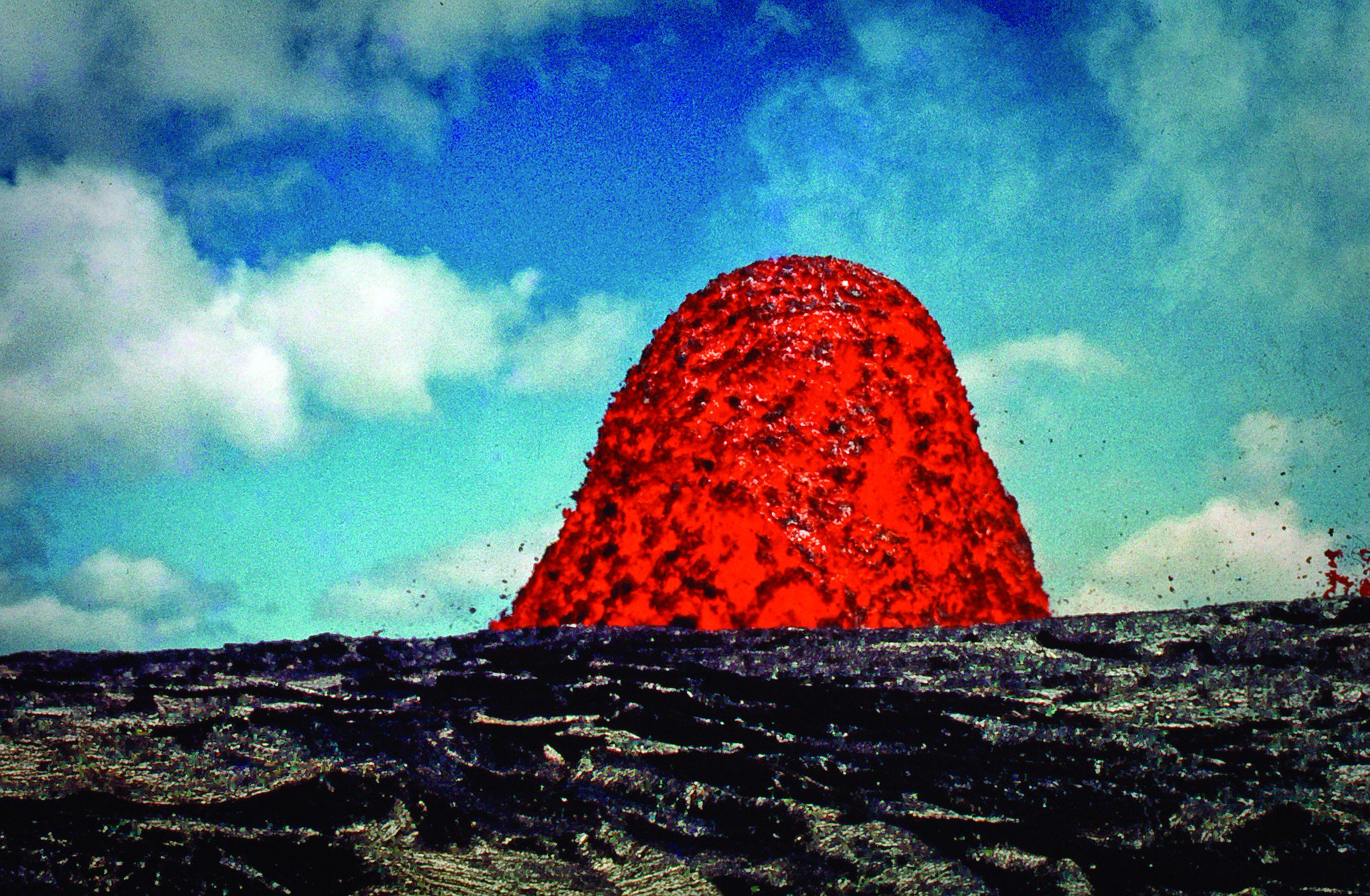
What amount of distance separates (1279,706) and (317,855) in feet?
7.80

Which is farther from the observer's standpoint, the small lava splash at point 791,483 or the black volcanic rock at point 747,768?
the small lava splash at point 791,483

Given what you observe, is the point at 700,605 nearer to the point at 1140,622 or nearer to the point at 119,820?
the point at 1140,622

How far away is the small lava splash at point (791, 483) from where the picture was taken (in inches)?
144

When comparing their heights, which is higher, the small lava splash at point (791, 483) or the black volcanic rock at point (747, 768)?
the small lava splash at point (791, 483)

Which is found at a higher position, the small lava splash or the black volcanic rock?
the small lava splash

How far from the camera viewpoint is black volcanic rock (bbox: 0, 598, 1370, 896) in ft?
6.63

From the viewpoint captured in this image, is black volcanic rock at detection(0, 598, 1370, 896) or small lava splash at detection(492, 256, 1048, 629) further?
small lava splash at detection(492, 256, 1048, 629)

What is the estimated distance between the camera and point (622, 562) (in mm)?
3869

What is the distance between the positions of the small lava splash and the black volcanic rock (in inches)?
38.0

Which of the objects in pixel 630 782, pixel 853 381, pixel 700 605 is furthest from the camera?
pixel 853 381

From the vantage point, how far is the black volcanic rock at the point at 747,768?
6.63 ft

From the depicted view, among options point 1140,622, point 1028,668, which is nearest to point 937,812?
point 1028,668

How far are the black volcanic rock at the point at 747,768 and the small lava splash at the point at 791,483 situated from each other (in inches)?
38.0

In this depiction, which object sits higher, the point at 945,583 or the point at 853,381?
the point at 853,381
